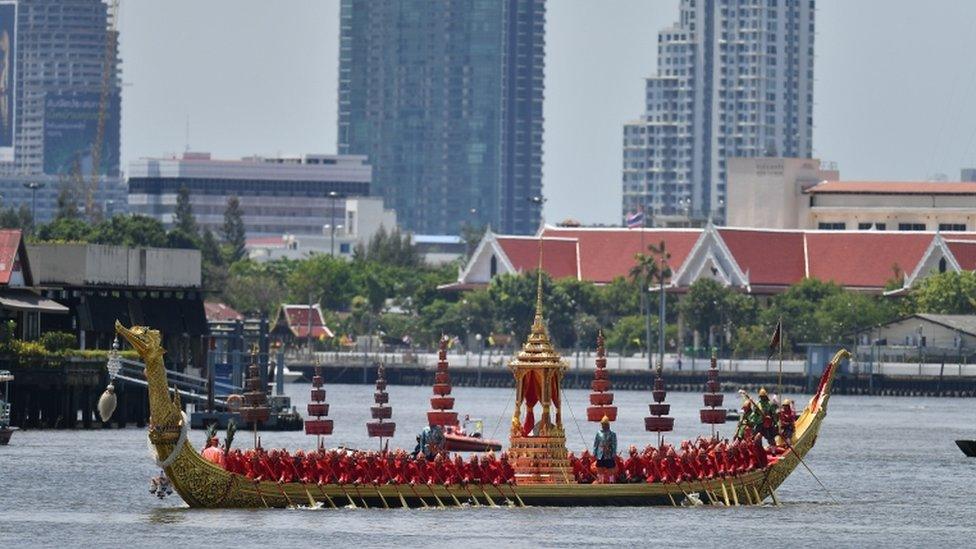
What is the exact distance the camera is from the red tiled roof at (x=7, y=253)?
125875 millimetres

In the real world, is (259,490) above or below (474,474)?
below

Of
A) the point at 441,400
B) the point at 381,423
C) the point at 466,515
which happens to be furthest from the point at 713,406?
the point at 466,515

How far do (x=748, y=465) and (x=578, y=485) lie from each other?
7367 mm

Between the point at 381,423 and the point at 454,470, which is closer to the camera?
the point at 454,470

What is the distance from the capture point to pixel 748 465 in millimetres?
88250

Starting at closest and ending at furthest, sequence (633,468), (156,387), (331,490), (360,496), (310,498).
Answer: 1. (156,387)
2. (310,498)
3. (331,490)
4. (360,496)
5. (633,468)

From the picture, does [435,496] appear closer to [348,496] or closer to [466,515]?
[466,515]

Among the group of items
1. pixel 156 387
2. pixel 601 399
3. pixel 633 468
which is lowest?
pixel 633 468

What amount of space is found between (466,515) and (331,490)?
3.48 meters

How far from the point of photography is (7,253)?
126 metres

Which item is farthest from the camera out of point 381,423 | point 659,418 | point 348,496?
point 381,423

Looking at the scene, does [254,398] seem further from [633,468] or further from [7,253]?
[633,468]

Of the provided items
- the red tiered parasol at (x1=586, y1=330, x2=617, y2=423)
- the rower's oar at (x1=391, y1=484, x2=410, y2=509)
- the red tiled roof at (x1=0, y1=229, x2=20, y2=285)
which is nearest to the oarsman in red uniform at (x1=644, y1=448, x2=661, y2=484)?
the red tiered parasol at (x1=586, y1=330, x2=617, y2=423)

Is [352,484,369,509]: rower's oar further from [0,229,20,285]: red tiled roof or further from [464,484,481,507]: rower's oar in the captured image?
[0,229,20,285]: red tiled roof
